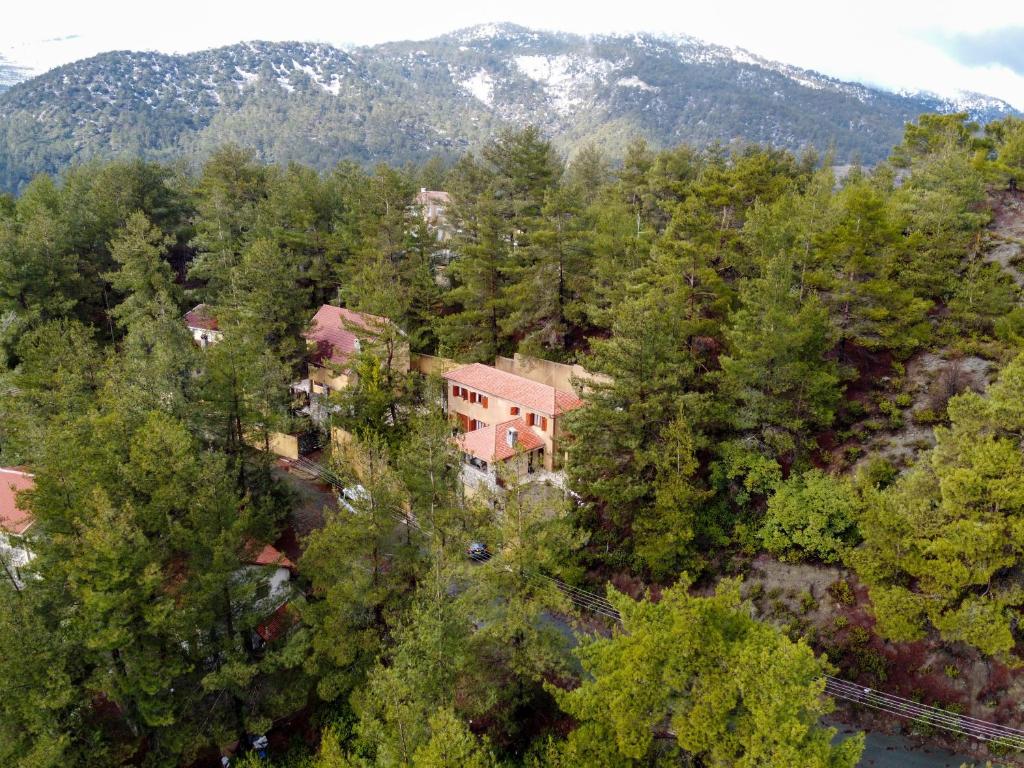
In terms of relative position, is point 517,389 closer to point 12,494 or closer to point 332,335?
point 332,335

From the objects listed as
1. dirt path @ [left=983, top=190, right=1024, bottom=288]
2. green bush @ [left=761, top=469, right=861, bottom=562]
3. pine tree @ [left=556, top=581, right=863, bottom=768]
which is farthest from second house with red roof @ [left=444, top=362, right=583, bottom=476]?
dirt path @ [left=983, top=190, right=1024, bottom=288]

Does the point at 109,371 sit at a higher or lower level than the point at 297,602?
higher

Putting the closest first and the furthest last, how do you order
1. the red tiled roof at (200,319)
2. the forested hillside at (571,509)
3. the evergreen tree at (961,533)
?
the forested hillside at (571,509)
the evergreen tree at (961,533)
the red tiled roof at (200,319)

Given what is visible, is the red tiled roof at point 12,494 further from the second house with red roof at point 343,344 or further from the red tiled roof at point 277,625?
the second house with red roof at point 343,344

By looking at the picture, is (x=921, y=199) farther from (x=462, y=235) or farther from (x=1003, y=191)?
(x=462, y=235)

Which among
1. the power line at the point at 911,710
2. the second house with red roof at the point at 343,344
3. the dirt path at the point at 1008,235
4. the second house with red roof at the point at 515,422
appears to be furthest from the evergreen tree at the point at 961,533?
the second house with red roof at the point at 343,344

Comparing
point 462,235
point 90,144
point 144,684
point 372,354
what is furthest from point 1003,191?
point 90,144
